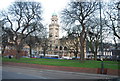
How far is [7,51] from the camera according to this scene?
68562 mm

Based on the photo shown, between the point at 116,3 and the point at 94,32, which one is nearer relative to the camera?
the point at 116,3

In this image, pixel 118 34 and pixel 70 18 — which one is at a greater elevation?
pixel 70 18

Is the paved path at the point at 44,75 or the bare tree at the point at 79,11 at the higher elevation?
the bare tree at the point at 79,11

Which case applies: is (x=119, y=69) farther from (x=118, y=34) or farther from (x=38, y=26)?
(x=38, y=26)

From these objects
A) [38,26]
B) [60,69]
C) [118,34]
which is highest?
[38,26]

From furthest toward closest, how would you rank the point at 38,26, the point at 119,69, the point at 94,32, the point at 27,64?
the point at 94,32 → the point at 38,26 → the point at 27,64 → the point at 119,69

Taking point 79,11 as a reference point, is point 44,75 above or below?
below

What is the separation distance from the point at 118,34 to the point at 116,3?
6.45 metres

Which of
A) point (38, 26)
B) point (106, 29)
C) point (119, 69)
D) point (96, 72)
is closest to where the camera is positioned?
point (119, 69)

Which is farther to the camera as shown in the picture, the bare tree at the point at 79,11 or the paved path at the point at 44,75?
the bare tree at the point at 79,11

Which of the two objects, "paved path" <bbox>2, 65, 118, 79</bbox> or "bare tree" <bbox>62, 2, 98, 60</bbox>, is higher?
"bare tree" <bbox>62, 2, 98, 60</bbox>

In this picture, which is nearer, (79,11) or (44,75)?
(44,75)

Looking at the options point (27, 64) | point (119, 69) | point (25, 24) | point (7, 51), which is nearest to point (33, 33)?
point (25, 24)

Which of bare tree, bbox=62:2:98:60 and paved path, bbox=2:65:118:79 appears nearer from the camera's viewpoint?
paved path, bbox=2:65:118:79
